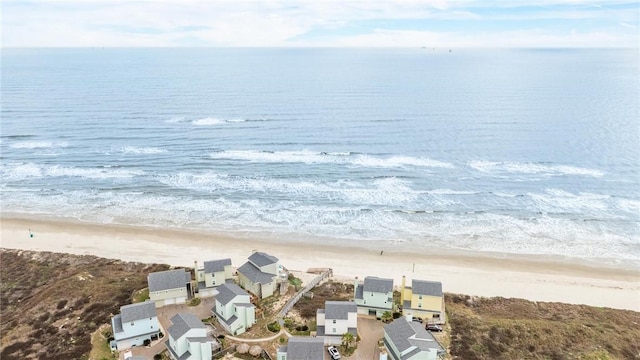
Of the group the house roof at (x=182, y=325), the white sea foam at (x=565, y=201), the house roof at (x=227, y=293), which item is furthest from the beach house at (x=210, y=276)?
the white sea foam at (x=565, y=201)

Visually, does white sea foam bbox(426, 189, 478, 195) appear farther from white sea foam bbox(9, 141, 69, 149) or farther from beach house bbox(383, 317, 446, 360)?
white sea foam bbox(9, 141, 69, 149)

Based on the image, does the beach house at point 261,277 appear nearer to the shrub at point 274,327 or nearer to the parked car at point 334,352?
the shrub at point 274,327

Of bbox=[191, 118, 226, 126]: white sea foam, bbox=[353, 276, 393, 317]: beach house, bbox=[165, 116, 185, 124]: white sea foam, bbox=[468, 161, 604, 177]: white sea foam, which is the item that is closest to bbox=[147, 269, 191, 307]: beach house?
bbox=[353, 276, 393, 317]: beach house

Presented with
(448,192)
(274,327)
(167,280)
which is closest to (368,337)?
(274,327)

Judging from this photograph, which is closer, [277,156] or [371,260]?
[371,260]

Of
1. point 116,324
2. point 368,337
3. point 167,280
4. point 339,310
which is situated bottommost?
point 368,337

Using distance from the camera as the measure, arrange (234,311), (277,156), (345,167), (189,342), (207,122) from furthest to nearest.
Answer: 1. (207,122)
2. (277,156)
3. (345,167)
4. (234,311)
5. (189,342)

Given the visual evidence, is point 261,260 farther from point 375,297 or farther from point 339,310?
point 375,297
